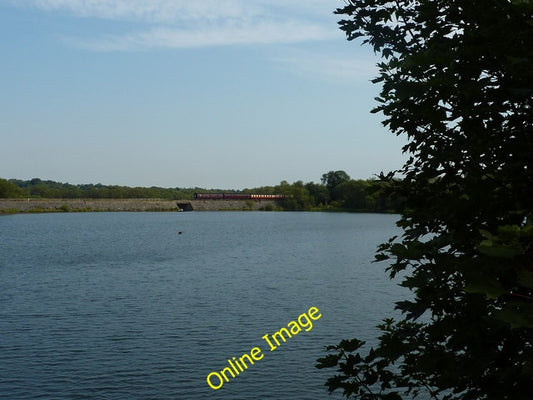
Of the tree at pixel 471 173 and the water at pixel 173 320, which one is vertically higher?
the tree at pixel 471 173

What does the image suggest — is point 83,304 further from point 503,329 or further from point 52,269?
point 503,329

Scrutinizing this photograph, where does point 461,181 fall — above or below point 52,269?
above

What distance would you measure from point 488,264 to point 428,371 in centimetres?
194

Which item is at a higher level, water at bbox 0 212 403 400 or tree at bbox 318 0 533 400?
tree at bbox 318 0 533 400

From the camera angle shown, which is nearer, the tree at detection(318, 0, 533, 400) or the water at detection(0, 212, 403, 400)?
the tree at detection(318, 0, 533, 400)

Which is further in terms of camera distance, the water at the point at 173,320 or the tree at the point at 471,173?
the water at the point at 173,320

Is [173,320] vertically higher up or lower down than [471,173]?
lower down

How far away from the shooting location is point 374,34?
752cm

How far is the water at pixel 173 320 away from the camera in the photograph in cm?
2127

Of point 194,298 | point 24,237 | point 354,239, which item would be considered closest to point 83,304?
point 194,298

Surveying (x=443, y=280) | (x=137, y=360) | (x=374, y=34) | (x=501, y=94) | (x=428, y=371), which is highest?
(x=374, y=34)

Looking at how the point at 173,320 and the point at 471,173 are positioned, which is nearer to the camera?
the point at 471,173

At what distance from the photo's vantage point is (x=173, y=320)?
30.6 metres

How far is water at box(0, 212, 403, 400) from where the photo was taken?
69.8 ft
